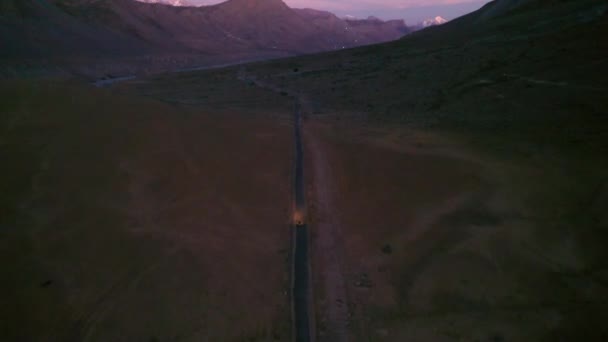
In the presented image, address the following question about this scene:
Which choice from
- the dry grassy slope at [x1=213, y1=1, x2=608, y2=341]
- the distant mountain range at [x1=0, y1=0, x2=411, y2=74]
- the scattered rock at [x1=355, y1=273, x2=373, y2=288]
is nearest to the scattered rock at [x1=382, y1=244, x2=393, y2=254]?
the dry grassy slope at [x1=213, y1=1, x2=608, y2=341]

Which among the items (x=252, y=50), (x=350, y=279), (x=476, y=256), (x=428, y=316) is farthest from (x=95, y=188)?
(x=252, y=50)

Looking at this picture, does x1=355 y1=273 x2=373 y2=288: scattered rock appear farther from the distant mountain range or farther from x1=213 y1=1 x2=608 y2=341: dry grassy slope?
the distant mountain range

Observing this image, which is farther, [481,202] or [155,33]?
[155,33]

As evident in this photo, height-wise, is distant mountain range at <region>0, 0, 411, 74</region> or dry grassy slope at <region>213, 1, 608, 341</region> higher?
distant mountain range at <region>0, 0, 411, 74</region>

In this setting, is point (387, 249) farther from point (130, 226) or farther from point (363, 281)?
point (130, 226)

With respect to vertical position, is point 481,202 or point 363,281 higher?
point 481,202

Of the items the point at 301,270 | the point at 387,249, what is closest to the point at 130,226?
the point at 301,270

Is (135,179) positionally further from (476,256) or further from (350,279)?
(476,256)
